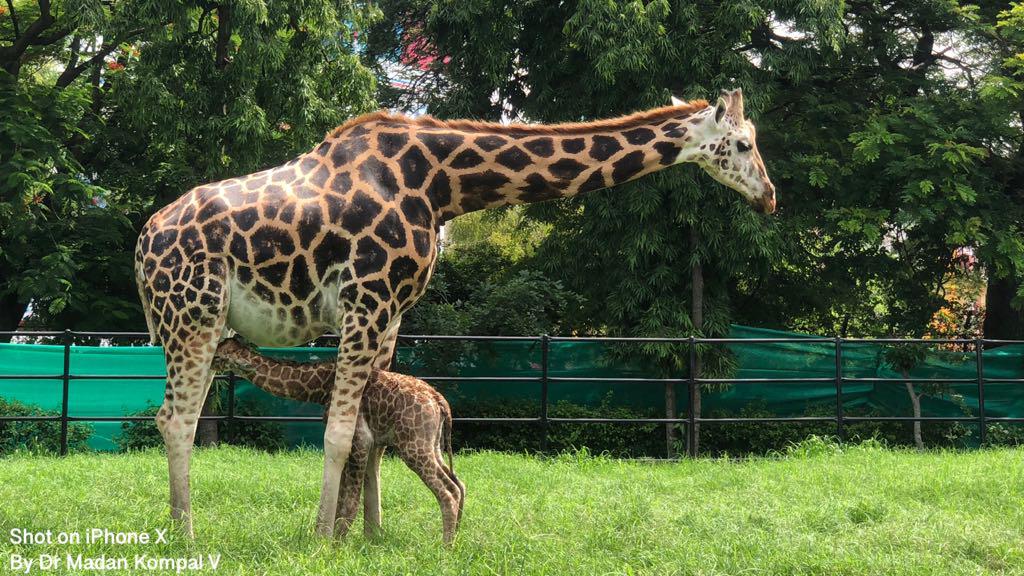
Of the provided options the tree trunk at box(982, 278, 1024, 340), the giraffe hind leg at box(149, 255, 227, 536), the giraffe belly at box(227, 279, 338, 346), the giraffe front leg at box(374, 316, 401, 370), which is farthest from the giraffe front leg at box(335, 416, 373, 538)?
the tree trunk at box(982, 278, 1024, 340)

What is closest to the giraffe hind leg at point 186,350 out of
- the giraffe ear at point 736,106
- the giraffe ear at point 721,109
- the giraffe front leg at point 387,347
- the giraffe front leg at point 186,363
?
the giraffe front leg at point 186,363

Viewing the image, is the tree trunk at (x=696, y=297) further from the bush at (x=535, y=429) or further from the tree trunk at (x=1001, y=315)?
the tree trunk at (x=1001, y=315)

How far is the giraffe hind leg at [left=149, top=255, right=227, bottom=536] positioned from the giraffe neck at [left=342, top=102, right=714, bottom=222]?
123 centimetres

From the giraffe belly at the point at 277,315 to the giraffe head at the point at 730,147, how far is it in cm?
219

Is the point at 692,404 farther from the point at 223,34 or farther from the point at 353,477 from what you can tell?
the point at 223,34

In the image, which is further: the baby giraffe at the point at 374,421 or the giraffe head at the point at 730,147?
the giraffe head at the point at 730,147

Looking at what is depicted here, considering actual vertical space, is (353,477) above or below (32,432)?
above

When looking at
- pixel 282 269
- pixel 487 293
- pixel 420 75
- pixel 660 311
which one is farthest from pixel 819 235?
pixel 282 269

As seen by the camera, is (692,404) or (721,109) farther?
(692,404)

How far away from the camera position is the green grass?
475 cm

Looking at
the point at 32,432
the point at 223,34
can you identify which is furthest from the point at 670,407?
the point at 32,432

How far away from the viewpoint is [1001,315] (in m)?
14.0

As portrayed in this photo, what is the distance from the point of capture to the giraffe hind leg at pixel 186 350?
16.5ft

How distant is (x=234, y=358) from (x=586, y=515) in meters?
2.38
